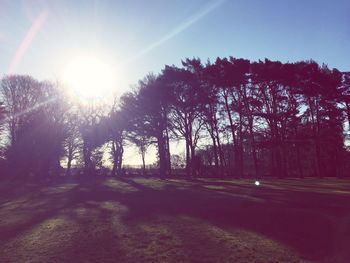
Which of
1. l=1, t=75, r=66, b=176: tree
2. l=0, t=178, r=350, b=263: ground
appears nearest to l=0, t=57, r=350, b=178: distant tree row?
l=1, t=75, r=66, b=176: tree

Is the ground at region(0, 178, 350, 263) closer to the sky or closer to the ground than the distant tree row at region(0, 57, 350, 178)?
closer to the ground

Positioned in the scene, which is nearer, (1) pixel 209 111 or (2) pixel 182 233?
(2) pixel 182 233

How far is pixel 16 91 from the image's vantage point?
152ft

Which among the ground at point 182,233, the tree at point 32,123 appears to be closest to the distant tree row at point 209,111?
the tree at point 32,123

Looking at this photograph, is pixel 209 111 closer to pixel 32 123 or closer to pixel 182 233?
pixel 32 123

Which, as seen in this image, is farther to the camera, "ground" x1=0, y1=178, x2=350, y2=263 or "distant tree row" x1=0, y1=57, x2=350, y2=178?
"distant tree row" x1=0, y1=57, x2=350, y2=178

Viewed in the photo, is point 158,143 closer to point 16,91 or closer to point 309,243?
point 16,91

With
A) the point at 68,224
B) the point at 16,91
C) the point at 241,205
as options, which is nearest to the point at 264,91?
the point at 241,205

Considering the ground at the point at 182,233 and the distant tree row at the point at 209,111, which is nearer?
the ground at the point at 182,233

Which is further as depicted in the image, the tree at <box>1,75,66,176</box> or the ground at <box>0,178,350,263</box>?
the tree at <box>1,75,66,176</box>

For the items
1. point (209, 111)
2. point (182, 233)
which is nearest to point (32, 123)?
point (209, 111)

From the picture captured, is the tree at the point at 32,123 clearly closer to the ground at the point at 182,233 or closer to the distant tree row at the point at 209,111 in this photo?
the distant tree row at the point at 209,111

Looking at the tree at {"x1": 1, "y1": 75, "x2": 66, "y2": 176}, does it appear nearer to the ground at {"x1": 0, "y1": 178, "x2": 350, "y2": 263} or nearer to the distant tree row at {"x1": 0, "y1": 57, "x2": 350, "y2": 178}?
the distant tree row at {"x1": 0, "y1": 57, "x2": 350, "y2": 178}

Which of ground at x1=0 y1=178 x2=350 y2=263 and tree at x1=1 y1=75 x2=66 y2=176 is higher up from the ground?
tree at x1=1 y1=75 x2=66 y2=176
